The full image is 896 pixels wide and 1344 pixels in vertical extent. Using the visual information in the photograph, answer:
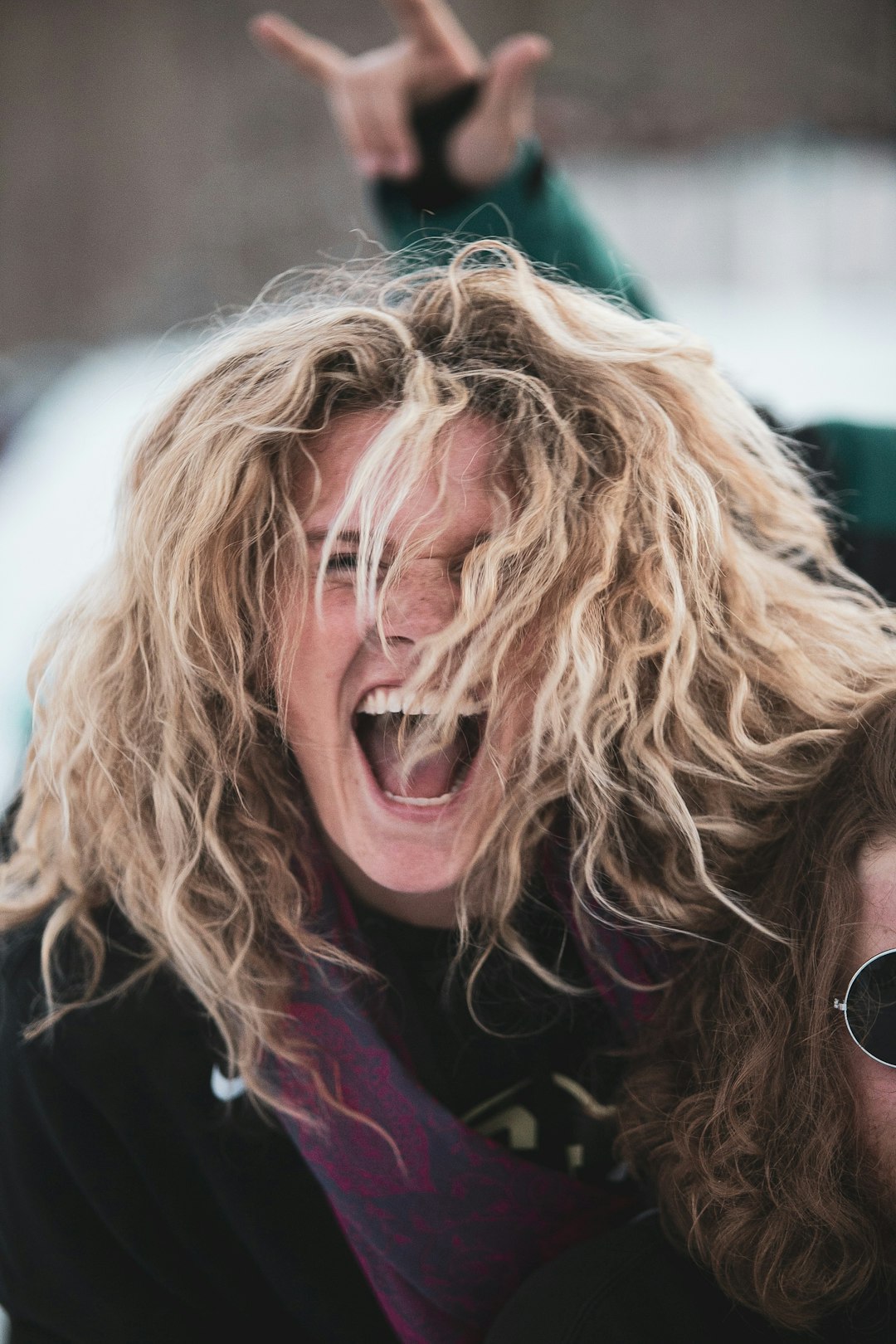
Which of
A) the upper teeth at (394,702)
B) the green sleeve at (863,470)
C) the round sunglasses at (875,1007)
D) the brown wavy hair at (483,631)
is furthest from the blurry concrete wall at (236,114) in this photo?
the round sunglasses at (875,1007)

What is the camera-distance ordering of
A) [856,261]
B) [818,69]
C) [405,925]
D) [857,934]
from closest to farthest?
[857,934] < [405,925] < [818,69] < [856,261]

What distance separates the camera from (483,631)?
829 millimetres

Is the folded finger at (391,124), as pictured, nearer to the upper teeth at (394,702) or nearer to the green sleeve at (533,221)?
the green sleeve at (533,221)

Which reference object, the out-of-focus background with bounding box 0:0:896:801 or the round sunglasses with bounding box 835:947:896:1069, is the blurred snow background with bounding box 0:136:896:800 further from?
the round sunglasses with bounding box 835:947:896:1069

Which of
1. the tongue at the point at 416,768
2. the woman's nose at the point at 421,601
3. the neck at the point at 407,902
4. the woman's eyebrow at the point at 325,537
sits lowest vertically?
the neck at the point at 407,902

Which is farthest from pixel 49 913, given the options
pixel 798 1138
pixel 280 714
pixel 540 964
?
pixel 798 1138

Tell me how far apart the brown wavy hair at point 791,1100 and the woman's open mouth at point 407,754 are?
0.91 feet

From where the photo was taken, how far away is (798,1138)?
2.45 feet

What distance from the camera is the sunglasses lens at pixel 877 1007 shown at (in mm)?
713

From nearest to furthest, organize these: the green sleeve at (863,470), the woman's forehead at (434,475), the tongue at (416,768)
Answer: the woman's forehead at (434,475) → the tongue at (416,768) → the green sleeve at (863,470)

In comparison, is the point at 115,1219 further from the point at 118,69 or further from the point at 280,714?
the point at 118,69

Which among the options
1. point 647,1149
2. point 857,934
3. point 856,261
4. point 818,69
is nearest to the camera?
point 857,934

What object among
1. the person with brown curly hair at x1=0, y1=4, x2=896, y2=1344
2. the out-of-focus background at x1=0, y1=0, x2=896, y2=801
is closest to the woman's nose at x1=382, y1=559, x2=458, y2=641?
the person with brown curly hair at x1=0, y1=4, x2=896, y2=1344

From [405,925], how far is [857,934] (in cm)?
41
